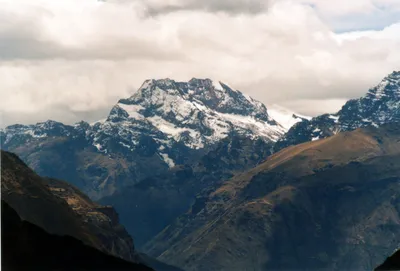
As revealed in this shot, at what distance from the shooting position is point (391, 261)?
179 m

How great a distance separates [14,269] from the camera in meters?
199

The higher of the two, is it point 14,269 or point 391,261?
point 14,269

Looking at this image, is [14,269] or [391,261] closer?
[391,261]

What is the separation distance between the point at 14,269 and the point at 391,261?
8670 centimetres
